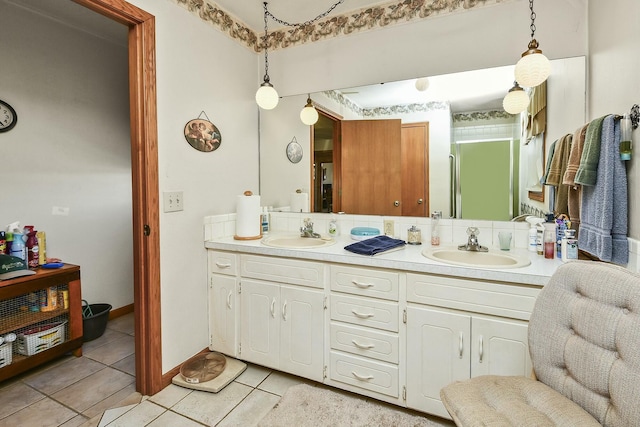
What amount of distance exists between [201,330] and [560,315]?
2.00 m

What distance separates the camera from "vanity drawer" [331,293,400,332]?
1632 mm

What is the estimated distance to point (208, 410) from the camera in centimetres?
174

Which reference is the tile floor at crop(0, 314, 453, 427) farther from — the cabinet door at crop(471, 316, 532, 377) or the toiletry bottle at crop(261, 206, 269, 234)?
the toiletry bottle at crop(261, 206, 269, 234)

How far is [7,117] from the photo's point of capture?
2.28 meters

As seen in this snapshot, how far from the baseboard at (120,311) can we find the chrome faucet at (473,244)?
3.05m

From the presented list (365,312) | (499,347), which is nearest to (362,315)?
(365,312)

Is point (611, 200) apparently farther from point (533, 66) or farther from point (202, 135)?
point (202, 135)

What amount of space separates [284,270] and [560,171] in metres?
1.56

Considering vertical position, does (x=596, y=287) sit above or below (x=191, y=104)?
below

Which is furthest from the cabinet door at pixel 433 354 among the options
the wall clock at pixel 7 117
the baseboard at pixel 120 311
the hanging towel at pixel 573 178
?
the wall clock at pixel 7 117

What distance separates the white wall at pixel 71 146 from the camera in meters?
2.34

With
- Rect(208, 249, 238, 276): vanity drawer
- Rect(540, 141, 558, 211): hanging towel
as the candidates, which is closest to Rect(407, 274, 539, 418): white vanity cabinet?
Rect(540, 141, 558, 211): hanging towel

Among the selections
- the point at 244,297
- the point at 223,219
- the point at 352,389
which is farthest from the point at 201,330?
the point at 352,389

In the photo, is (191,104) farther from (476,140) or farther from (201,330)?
(476,140)
